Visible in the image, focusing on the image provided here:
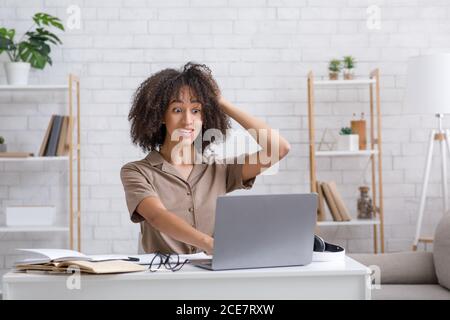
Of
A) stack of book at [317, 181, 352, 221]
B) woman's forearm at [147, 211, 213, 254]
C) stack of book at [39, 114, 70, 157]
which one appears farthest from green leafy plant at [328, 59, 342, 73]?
woman's forearm at [147, 211, 213, 254]

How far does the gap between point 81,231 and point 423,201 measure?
214cm

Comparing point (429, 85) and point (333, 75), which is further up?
point (333, 75)

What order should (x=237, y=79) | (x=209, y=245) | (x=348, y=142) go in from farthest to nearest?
(x=237, y=79)
(x=348, y=142)
(x=209, y=245)

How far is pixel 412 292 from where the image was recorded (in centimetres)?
300

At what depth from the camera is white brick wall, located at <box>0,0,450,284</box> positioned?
4.30 meters

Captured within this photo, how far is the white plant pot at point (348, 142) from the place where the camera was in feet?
13.5

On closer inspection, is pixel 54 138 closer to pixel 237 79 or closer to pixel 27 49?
pixel 27 49

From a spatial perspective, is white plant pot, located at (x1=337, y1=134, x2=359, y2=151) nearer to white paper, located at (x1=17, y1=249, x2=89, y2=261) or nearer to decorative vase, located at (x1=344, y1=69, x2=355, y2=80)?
decorative vase, located at (x1=344, y1=69, x2=355, y2=80)

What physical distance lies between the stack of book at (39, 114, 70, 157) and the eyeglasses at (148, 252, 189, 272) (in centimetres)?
230

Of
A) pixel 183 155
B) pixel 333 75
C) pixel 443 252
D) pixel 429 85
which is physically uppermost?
pixel 333 75

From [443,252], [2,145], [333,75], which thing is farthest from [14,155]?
[443,252]

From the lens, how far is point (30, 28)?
4.31 metres

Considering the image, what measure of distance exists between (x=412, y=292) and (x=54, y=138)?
7.44 ft

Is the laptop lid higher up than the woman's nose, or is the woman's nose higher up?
the woman's nose
